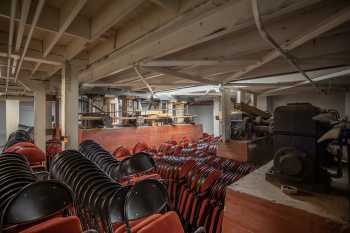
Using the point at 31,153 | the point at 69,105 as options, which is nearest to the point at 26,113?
the point at 31,153

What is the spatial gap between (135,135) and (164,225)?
4.03 m

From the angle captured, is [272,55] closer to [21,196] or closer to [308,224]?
[308,224]

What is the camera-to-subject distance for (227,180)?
7.97 ft

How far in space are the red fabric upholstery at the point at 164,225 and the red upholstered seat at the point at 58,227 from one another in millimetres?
357

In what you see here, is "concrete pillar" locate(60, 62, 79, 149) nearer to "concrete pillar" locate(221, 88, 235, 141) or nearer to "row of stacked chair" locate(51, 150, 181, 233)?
"row of stacked chair" locate(51, 150, 181, 233)

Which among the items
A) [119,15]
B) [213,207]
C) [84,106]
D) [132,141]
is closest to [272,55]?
[119,15]

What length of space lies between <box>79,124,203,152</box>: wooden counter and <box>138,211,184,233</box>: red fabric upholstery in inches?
141

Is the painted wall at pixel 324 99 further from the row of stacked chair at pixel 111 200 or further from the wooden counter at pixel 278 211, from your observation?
the row of stacked chair at pixel 111 200

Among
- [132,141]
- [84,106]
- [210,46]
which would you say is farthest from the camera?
[84,106]

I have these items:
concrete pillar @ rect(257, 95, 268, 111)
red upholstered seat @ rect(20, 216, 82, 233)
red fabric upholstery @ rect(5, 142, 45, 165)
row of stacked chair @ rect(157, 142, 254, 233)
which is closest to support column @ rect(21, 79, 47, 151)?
red fabric upholstery @ rect(5, 142, 45, 165)

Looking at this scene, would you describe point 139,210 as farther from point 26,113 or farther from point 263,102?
point 26,113

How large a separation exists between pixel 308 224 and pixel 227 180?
1.74 metres

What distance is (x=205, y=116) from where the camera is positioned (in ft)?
32.8

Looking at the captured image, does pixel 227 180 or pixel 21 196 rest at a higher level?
pixel 21 196
